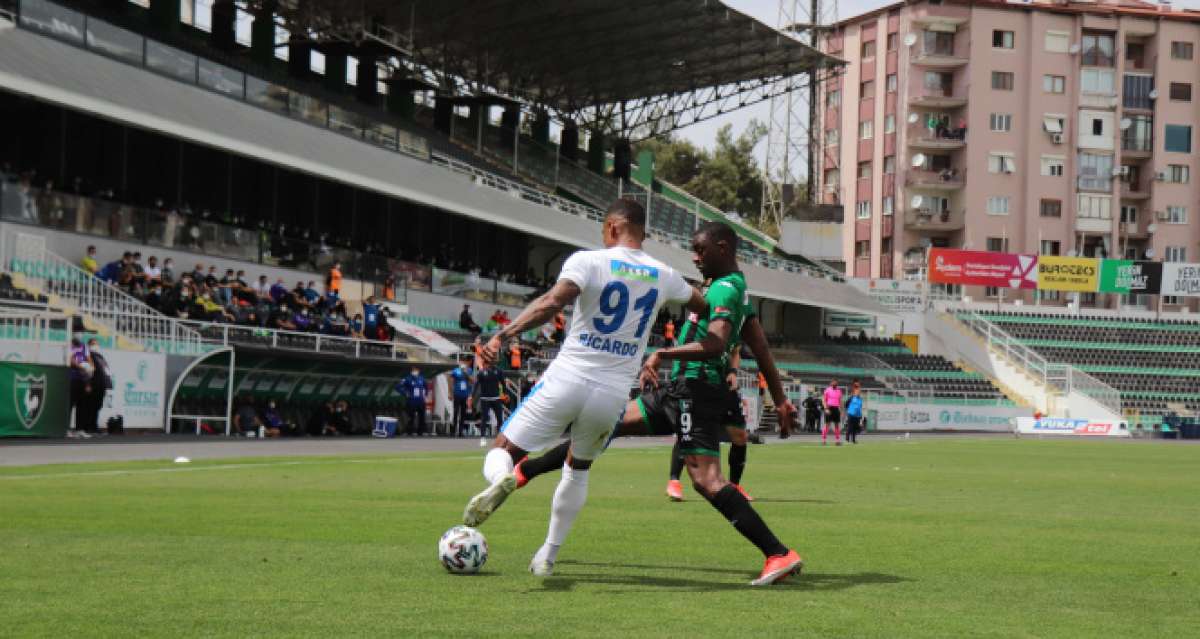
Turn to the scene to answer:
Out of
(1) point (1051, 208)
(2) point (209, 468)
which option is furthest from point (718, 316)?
(1) point (1051, 208)

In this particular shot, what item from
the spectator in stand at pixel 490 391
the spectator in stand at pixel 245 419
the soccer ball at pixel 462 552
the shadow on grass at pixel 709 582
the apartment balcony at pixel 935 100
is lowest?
the spectator in stand at pixel 245 419

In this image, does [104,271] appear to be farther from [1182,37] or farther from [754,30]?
[1182,37]

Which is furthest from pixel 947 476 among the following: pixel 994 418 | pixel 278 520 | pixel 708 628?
pixel 994 418

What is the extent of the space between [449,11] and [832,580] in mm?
46731

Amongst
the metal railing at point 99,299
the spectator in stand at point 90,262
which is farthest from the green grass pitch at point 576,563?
the spectator in stand at point 90,262

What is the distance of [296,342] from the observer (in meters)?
32.6

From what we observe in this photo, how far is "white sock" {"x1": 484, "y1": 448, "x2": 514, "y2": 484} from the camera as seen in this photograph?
820cm

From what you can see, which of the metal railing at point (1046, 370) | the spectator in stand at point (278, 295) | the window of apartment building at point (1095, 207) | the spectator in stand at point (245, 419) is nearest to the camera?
the spectator in stand at point (245, 419)

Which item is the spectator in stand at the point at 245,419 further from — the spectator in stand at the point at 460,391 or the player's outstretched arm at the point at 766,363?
the player's outstretched arm at the point at 766,363

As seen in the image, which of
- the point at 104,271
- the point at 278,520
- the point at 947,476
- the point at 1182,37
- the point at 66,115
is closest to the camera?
the point at 278,520

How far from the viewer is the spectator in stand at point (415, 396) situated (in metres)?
35.6

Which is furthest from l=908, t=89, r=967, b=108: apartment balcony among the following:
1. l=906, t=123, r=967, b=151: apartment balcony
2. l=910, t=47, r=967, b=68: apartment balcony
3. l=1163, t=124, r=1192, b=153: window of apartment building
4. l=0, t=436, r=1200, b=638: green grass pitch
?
l=0, t=436, r=1200, b=638: green grass pitch

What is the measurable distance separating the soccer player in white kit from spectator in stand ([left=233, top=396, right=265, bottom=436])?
2303 centimetres

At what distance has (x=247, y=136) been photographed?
37.4 m
